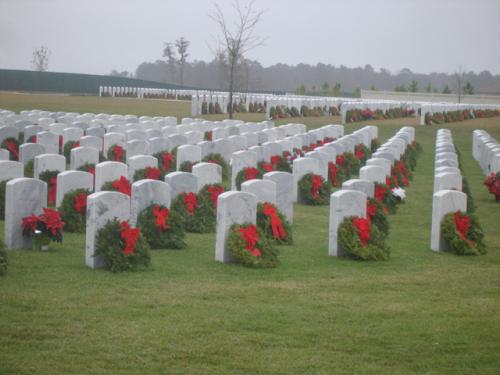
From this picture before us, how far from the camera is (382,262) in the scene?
9.84 meters

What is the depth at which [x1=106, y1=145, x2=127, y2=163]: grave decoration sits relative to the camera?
56.2 feet

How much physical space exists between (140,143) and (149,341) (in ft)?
35.7

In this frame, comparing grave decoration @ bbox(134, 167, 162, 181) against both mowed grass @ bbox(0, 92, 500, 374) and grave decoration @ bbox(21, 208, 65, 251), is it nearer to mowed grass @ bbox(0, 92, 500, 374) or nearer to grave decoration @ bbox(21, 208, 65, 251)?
mowed grass @ bbox(0, 92, 500, 374)

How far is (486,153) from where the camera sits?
21547 mm

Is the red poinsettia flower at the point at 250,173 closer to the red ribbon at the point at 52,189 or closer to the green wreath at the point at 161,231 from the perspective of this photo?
the red ribbon at the point at 52,189

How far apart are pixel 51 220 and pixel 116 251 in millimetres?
1174

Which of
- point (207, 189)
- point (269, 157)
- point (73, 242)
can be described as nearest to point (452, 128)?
point (269, 157)

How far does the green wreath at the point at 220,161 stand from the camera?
17214mm

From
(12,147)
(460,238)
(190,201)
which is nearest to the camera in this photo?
(460,238)

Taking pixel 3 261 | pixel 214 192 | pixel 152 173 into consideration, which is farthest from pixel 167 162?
pixel 3 261

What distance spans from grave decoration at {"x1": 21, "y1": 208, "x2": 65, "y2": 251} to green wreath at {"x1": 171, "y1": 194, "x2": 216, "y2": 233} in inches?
84.0

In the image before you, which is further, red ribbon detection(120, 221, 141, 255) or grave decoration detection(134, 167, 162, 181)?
grave decoration detection(134, 167, 162, 181)

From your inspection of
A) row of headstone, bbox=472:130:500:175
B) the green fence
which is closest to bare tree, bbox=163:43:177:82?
the green fence

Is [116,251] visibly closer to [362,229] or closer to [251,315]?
[251,315]
